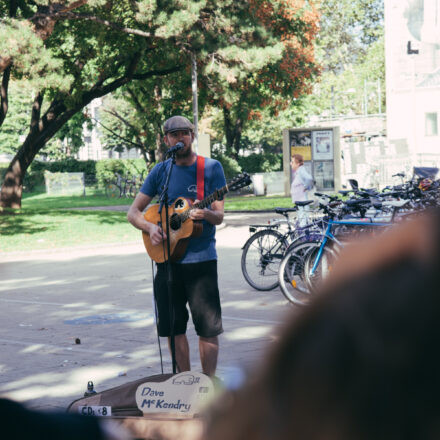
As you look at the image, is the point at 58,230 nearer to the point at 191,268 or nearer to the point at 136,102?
the point at 191,268

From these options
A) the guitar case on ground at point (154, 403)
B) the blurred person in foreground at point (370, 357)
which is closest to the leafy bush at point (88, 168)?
the guitar case on ground at point (154, 403)

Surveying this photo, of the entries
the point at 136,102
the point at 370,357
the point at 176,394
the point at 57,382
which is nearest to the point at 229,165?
the point at 136,102

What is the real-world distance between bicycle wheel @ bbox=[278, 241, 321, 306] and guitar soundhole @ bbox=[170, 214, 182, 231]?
4.26 meters

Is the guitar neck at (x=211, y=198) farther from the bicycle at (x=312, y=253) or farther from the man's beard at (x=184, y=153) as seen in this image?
the bicycle at (x=312, y=253)

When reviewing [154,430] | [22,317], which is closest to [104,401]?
[154,430]

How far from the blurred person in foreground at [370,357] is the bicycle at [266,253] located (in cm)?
1034

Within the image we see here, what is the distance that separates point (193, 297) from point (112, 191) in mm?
39342

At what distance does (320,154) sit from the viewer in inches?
1328

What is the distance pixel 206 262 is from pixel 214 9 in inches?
Answer: 715

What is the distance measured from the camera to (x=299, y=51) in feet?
93.5

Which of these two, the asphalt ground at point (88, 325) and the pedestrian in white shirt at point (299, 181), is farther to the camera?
the pedestrian in white shirt at point (299, 181)

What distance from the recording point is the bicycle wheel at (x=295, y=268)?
372 inches

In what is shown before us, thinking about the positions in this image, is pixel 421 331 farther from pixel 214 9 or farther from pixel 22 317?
pixel 214 9

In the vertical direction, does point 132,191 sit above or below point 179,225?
below
